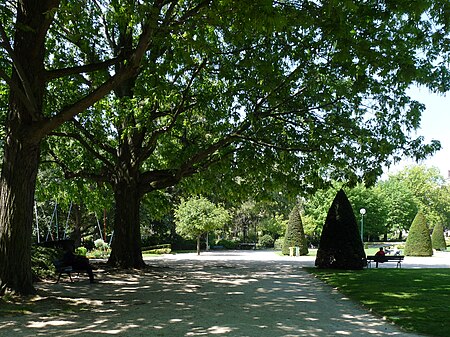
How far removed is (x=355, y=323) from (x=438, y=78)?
5.96m

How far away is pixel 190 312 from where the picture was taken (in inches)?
342

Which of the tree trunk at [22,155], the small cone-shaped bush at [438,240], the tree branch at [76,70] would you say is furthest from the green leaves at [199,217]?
the tree trunk at [22,155]

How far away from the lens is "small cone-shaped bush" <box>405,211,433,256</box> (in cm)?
3366

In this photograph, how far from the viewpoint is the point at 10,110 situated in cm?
1012

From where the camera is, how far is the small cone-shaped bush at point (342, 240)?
1891 centimetres

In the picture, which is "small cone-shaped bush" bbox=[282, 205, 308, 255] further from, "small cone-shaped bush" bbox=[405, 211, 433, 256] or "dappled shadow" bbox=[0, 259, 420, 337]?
"dappled shadow" bbox=[0, 259, 420, 337]

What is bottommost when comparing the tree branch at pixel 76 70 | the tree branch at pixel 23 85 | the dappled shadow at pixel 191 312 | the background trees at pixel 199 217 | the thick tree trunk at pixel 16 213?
the dappled shadow at pixel 191 312

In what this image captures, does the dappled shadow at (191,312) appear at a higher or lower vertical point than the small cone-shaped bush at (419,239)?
lower

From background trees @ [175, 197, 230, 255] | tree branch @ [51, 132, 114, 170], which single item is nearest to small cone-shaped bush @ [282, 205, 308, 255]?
background trees @ [175, 197, 230, 255]

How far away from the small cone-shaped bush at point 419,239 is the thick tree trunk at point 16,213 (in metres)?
30.0

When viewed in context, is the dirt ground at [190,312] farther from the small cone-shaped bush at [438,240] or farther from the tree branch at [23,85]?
the small cone-shaped bush at [438,240]

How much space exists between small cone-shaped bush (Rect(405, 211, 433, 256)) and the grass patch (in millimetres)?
18270

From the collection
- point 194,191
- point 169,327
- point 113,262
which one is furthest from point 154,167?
point 169,327

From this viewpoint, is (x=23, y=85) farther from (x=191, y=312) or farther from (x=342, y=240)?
(x=342, y=240)
